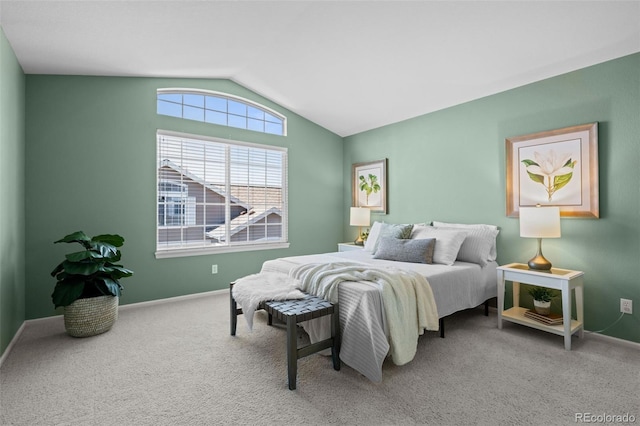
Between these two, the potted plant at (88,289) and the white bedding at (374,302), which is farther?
the potted plant at (88,289)

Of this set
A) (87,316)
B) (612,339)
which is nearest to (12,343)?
(87,316)

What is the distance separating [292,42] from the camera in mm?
3320

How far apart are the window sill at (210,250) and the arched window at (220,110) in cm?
174

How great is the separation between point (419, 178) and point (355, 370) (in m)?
2.95

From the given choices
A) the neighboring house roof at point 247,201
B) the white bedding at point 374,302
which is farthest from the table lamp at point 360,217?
the white bedding at point 374,302

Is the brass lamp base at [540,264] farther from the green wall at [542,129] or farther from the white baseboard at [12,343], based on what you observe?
the white baseboard at [12,343]

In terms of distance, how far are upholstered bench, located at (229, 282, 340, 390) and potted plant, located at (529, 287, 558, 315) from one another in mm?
2029

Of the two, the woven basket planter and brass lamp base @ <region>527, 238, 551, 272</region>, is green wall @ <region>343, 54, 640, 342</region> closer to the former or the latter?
brass lamp base @ <region>527, 238, 551, 272</region>

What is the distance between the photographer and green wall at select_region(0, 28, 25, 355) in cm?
258

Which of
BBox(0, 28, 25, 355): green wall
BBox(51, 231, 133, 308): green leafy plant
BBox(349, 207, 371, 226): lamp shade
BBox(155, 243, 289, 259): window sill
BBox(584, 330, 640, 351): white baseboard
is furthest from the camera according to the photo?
BBox(349, 207, 371, 226): lamp shade

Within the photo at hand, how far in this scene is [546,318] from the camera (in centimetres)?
286

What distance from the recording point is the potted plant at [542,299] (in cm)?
297

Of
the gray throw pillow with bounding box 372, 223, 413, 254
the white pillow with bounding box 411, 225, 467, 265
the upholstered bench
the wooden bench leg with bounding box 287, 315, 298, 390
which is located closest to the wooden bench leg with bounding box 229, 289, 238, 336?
the upholstered bench

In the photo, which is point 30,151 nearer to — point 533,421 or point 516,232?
point 533,421
